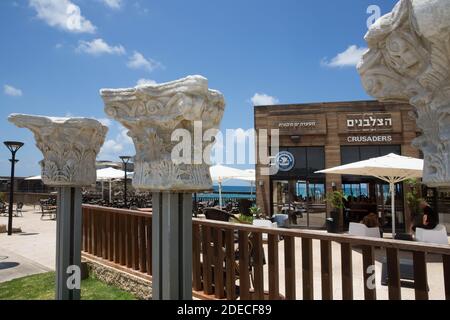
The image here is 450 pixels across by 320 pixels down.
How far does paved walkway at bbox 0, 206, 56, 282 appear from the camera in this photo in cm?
707

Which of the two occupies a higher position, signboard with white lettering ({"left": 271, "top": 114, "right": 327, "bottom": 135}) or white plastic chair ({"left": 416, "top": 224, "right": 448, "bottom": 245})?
signboard with white lettering ({"left": 271, "top": 114, "right": 327, "bottom": 135})

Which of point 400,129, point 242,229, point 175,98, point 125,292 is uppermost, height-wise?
point 400,129

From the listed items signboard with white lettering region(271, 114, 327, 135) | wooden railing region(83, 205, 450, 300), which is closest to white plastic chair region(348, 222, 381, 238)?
wooden railing region(83, 205, 450, 300)

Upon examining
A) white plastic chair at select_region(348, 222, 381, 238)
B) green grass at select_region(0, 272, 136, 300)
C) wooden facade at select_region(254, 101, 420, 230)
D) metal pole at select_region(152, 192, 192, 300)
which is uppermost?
wooden facade at select_region(254, 101, 420, 230)

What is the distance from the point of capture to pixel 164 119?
2.65m

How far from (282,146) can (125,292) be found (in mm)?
10397

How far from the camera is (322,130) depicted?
46.3ft

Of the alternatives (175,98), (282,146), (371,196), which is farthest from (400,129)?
(175,98)

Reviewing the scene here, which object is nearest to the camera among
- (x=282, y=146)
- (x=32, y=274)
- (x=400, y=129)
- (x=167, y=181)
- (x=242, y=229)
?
(x=167, y=181)

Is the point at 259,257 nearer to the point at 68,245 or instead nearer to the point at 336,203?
the point at 68,245

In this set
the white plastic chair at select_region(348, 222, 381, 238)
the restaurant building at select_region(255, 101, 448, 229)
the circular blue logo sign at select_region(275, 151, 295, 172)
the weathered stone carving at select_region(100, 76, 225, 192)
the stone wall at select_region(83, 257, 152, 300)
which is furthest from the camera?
the circular blue logo sign at select_region(275, 151, 295, 172)

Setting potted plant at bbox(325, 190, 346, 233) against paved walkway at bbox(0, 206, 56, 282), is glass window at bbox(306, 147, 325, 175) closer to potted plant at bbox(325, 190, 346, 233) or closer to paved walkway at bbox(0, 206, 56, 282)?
potted plant at bbox(325, 190, 346, 233)

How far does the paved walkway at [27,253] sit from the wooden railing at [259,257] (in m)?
1.41

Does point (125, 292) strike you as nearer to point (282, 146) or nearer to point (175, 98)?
point (175, 98)
